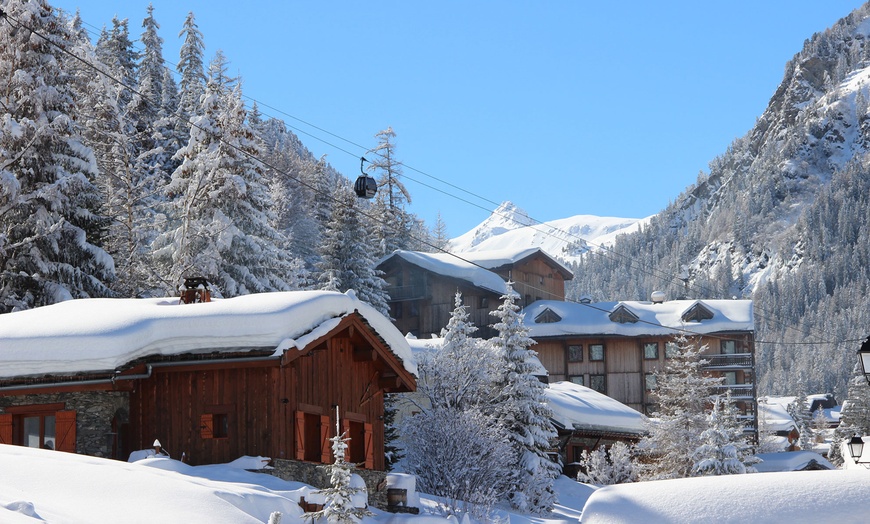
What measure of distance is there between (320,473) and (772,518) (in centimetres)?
1504

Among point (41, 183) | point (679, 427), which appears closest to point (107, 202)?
point (41, 183)

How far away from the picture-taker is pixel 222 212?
41781mm

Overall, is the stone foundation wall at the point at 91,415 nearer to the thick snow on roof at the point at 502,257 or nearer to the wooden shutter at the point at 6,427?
the wooden shutter at the point at 6,427

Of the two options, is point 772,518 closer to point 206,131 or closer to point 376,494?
point 376,494

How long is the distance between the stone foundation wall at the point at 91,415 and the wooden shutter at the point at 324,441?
4611mm

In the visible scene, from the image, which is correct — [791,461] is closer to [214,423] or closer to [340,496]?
[214,423]

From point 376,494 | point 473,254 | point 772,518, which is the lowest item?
point 376,494

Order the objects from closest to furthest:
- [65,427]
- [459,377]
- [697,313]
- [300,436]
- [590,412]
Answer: [65,427], [300,436], [459,377], [590,412], [697,313]

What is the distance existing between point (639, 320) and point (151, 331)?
45.0 metres

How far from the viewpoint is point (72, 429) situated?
2280 cm

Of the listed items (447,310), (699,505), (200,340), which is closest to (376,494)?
(200,340)

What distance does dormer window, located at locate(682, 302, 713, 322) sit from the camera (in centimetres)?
6588

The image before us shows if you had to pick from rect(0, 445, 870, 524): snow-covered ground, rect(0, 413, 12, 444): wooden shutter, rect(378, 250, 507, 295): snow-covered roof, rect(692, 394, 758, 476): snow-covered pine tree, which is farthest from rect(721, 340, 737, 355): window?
rect(0, 445, 870, 524): snow-covered ground

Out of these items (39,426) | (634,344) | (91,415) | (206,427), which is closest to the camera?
(91,415)
